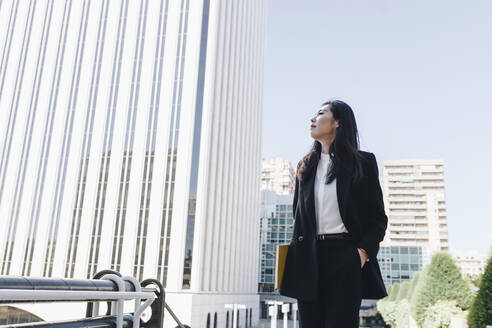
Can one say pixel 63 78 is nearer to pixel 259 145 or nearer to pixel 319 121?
pixel 259 145

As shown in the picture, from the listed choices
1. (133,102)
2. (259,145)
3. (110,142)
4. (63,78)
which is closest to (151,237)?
(110,142)

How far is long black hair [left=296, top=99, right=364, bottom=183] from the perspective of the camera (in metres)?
2.16

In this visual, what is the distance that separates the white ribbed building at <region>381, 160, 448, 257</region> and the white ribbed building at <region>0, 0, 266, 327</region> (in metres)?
70.5

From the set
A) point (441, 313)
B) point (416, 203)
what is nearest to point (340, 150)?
point (441, 313)

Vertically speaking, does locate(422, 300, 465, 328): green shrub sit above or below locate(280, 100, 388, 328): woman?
below

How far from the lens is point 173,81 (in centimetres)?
2959

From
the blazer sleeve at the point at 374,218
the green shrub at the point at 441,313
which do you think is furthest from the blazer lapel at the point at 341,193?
the green shrub at the point at 441,313

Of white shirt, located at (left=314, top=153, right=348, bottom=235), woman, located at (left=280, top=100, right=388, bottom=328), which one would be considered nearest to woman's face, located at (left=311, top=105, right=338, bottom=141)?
woman, located at (left=280, top=100, right=388, bottom=328)

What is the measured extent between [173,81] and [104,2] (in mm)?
9839

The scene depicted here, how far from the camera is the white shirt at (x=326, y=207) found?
6.77 ft

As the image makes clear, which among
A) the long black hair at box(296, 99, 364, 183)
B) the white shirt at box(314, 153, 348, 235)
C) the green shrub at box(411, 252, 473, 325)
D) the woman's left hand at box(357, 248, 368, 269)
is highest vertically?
the long black hair at box(296, 99, 364, 183)

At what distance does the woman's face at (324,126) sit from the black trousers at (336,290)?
620mm

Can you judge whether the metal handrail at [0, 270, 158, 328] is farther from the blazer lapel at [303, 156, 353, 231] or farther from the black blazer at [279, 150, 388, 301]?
the blazer lapel at [303, 156, 353, 231]

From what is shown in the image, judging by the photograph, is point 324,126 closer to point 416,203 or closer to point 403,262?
point 403,262
